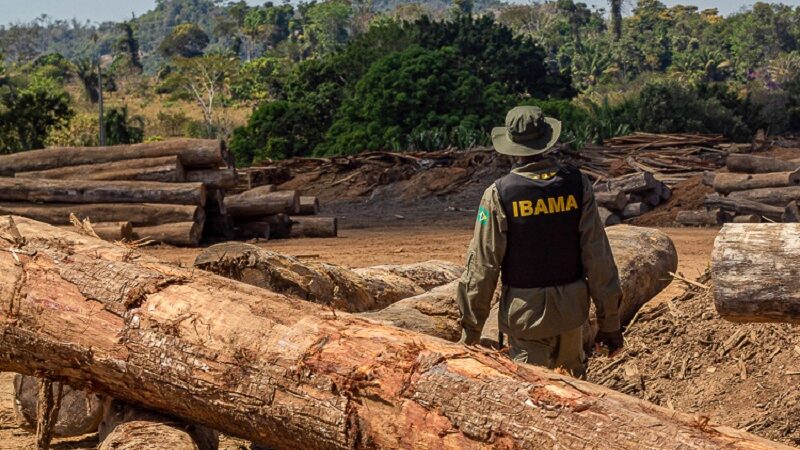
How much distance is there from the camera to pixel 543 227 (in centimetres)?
538

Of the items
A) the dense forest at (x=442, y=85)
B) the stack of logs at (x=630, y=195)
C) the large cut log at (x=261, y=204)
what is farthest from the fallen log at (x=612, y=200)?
the dense forest at (x=442, y=85)

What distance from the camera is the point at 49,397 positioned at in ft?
18.0

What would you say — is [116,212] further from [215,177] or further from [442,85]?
[442,85]

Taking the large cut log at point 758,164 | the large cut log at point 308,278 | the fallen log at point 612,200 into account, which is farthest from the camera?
the large cut log at point 758,164

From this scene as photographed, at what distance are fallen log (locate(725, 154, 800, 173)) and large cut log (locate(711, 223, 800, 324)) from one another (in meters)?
14.0

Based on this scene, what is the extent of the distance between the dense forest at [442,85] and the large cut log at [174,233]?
1211cm

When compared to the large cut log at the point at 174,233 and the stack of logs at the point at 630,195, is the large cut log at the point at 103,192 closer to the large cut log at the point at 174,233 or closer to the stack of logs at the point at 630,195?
the large cut log at the point at 174,233

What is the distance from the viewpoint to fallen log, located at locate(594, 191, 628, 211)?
18.1 meters

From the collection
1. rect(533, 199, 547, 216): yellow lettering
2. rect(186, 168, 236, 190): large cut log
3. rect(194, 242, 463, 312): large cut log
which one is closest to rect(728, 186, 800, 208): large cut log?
rect(186, 168, 236, 190): large cut log

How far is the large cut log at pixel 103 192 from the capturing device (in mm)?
14734

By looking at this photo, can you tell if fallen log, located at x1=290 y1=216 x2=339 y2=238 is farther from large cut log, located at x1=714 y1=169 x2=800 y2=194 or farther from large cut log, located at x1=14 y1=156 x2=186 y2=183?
large cut log, located at x1=714 y1=169 x2=800 y2=194

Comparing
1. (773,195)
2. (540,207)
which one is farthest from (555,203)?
(773,195)

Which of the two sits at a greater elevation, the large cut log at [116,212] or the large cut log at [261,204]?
the large cut log at [116,212]

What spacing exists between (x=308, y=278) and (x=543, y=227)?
2262 millimetres
